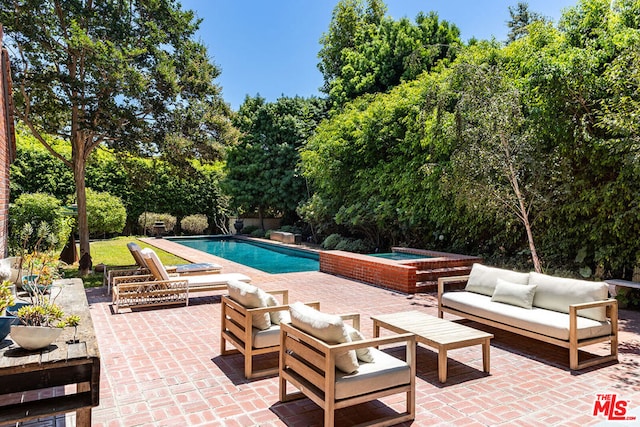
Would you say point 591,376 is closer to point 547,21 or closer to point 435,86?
point 435,86

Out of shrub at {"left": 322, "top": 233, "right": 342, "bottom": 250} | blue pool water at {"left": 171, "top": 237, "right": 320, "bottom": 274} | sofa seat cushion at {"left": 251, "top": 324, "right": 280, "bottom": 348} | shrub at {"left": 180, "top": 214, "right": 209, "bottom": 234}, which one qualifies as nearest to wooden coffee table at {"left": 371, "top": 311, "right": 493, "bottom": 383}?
sofa seat cushion at {"left": 251, "top": 324, "right": 280, "bottom": 348}

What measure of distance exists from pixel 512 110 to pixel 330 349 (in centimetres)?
696

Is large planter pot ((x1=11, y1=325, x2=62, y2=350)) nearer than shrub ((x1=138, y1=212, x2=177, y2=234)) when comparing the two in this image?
Yes

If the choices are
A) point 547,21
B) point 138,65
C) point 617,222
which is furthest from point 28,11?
point 617,222

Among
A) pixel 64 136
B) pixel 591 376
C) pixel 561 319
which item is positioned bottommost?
pixel 591 376

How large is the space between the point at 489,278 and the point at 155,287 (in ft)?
18.9

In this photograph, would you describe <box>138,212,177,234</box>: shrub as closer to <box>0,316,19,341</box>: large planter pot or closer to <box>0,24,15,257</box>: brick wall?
<box>0,24,15,257</box>: brick wall

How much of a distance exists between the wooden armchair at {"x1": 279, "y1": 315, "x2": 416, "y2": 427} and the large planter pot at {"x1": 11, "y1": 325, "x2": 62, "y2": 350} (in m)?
1.87

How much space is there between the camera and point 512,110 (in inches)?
323

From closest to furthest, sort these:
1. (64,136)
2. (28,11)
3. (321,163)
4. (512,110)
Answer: (512,110) → (28,11) → (64,136) → (321,163)

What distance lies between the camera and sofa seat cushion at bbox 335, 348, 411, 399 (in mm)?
3295

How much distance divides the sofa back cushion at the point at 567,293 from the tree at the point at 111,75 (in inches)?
343

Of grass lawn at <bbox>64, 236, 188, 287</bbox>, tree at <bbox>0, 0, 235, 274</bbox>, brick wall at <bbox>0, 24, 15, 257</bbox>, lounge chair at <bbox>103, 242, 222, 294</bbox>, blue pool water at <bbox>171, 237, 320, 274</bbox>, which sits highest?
tree at <bbox>0, 0, 235, 274</bbox>

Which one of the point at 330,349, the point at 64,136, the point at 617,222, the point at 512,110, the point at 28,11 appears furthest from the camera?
the point at 64,136
